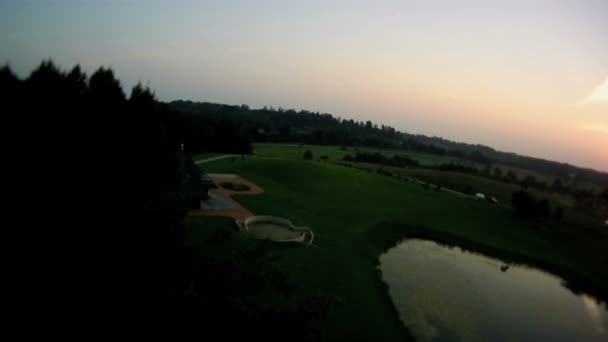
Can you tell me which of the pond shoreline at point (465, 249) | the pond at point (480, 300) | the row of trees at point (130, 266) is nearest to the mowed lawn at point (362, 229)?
the pond shoreline at point (465, 249)

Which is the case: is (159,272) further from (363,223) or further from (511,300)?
(363,223)

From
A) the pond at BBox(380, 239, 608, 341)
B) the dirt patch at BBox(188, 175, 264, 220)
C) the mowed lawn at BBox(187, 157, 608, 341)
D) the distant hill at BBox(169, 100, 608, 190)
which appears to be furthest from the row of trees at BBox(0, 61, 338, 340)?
the distant hill at BBox(169, 100, 608, 190)

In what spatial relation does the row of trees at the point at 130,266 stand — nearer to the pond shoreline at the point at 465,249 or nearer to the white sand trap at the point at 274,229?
the white sand trap at the point at 274,229

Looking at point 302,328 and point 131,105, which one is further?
point 131,105

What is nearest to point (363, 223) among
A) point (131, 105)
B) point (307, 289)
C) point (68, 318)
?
point (307, 289)

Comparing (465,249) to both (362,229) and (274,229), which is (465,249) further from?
(274,229)

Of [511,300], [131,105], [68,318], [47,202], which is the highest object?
[131,105]

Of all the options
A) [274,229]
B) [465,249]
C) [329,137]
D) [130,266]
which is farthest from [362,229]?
[329,137]
